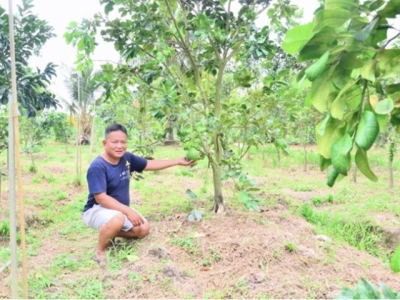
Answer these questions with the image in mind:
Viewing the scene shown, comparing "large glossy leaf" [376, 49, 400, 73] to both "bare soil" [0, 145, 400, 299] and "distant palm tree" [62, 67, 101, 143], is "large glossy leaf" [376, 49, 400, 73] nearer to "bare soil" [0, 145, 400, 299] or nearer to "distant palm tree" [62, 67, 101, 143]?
"bare soil" [0, 145, 400, 299]

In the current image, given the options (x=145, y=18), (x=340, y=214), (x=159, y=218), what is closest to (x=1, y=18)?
(x=145, y=18)

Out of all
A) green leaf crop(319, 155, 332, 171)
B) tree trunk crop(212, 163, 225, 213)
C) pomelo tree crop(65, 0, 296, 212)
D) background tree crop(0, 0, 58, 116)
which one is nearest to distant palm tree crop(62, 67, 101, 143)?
background tree crop(0, 0, 58, 116)

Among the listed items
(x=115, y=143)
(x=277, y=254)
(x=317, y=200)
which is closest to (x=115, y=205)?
(x=115, y=143)

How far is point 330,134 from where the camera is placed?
614 millimetres

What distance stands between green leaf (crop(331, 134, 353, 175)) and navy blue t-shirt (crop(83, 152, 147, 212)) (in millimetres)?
2608

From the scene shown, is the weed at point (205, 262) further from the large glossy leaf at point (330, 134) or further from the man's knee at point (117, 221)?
the large glossy leaf at point (330, 134)

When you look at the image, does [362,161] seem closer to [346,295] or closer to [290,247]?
[346,295]

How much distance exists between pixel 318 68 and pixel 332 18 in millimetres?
73

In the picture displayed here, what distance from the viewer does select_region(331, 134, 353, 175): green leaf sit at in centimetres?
55

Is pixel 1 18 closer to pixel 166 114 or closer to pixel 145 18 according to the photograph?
pixel 145 18

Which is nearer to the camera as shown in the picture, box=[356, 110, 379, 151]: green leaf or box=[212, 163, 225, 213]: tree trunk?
box=[356, 110, 379, 151]: green leaf

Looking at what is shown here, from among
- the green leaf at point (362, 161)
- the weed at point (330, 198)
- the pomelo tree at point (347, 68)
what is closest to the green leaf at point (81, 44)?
the pomelo tree at point (347, 68)

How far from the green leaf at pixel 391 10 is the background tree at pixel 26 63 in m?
3.17

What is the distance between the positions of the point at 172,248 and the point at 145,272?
0.39 metres
